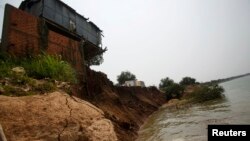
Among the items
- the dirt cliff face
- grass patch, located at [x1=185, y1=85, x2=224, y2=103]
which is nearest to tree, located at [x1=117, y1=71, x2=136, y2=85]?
grass patch, located at [x1=185, y1=85, x2=224, y2=103]

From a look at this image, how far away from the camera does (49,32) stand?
9836mm

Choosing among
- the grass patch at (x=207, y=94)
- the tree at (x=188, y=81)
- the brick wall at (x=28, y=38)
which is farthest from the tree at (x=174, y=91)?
the tree at (x=188, y=81)

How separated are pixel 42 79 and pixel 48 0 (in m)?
8.75

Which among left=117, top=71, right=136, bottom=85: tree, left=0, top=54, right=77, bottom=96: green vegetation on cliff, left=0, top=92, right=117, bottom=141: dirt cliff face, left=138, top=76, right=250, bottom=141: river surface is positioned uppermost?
left=117, top=71, right=136, bottom=85: tree

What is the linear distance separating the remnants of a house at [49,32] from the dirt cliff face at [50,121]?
15.9 feet

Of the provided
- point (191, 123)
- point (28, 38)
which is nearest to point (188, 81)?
point (191, 123)

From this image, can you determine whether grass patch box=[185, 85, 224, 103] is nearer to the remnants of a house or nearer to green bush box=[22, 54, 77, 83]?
the remnants of a house

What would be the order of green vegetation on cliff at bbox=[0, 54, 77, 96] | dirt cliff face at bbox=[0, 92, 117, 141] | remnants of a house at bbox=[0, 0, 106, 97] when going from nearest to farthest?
dirt cliff face at bbox=[0, 92, 117, 141] → green vegetation on cliff at bbox=[0, 54, 77, 96] → remnants of a house at bbox=[0, 0, 106, 97]

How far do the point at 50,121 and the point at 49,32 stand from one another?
736 cm

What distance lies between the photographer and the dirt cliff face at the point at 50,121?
3154 millimetres

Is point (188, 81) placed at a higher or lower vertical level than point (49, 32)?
higher

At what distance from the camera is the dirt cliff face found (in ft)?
10.3

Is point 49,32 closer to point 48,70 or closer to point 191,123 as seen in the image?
point 48,70

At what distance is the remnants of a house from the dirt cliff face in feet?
15.9
